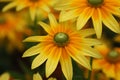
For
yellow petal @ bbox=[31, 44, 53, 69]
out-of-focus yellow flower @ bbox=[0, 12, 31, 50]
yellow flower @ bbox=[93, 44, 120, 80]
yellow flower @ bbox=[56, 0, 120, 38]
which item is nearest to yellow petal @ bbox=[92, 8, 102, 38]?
yellow flower @ bbox=[56, 0, 120, 38]

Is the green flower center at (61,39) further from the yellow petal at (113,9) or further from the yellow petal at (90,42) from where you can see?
the yellow petal at (113,9)

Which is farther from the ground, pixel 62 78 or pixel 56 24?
pixel 56 24

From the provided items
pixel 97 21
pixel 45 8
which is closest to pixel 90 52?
pixel 97 21

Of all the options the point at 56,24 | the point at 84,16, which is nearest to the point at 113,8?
the point at 84,16

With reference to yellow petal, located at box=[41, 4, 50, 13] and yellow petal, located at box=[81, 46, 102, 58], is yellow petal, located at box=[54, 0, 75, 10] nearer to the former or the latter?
yellow petal, located at box=[81, 46, 102, 58]

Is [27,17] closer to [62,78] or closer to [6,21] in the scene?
[6,21]

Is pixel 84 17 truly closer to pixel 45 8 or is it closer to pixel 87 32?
pixel 87 32
